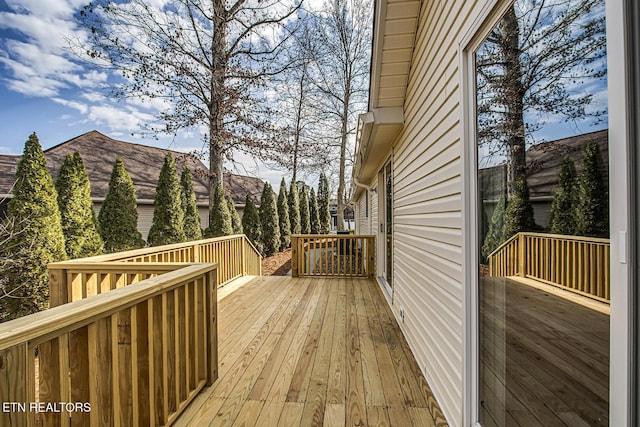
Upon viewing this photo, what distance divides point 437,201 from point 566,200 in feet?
4.25

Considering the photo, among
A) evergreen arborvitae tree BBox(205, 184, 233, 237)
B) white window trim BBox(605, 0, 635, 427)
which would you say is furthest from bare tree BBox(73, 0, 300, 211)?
white window trim BBox(605, 0, 635, 427)

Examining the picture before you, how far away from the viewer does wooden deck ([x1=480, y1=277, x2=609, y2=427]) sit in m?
0.89

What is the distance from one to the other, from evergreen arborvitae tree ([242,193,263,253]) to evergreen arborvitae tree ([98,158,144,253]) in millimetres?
5216

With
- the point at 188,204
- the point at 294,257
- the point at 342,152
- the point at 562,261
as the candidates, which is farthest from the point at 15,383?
the point at 342,152

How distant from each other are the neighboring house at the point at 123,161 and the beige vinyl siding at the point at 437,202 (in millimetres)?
7655

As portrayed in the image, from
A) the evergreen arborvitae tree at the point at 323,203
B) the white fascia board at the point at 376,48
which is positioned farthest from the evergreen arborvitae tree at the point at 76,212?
the evergreen arborvitae tree at the point at 323,203

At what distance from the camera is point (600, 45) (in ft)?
2.77

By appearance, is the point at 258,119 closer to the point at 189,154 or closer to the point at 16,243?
the point at 189,154

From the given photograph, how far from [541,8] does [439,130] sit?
3.41 ft

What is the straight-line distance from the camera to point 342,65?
41.6ft

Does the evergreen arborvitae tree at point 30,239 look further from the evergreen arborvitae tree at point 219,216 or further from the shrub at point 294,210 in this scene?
the shrub at point 294,210

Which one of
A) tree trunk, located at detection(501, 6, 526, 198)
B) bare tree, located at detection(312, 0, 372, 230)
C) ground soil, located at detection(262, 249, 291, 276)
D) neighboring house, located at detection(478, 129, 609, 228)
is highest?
bare tree, located at detection(312, 0, 372, 230)

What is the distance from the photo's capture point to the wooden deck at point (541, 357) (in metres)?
0.89

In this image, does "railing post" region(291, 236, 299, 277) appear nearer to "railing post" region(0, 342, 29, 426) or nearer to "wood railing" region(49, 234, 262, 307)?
"wood railing" region(49, 234, 262, 307)
